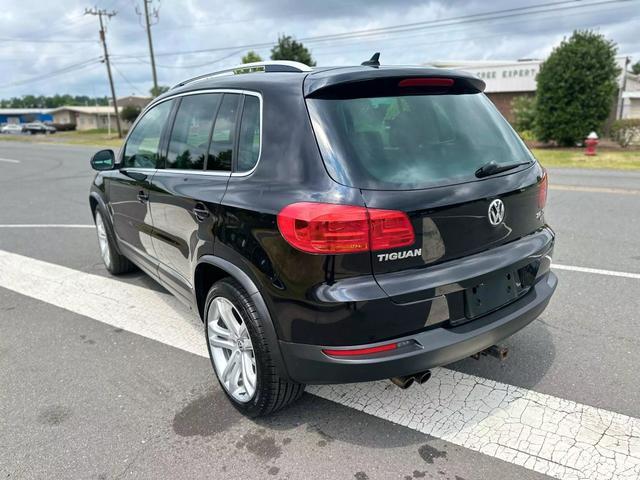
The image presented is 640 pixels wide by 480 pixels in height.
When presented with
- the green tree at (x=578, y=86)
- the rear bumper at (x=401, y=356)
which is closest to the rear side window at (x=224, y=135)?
the rear bumper at (x=401, y=356)

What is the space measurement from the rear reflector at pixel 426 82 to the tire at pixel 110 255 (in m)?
3.51

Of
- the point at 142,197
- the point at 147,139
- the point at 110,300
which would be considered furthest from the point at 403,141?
the point at 110,300

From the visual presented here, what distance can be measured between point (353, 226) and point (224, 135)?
116 centimetres

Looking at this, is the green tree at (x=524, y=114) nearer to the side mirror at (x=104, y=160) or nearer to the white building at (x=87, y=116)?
the side mirror at (x=104, y=160)

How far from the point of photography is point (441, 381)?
3.13m

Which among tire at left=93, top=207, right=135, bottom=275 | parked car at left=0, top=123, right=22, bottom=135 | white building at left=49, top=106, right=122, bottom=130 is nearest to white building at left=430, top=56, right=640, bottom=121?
tire at left=93, top=207, right=135, bottom=275

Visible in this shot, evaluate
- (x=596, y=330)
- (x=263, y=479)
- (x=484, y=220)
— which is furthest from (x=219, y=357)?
(x=596, y=330)

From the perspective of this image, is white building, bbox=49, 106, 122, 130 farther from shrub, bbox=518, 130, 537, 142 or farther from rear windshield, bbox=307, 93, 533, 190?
rear windshield, bbox=307, 93, 533, 190

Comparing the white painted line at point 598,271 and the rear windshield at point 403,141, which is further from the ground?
the rear windshield at point 403,141

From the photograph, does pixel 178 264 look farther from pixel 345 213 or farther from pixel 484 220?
pixel 484 220

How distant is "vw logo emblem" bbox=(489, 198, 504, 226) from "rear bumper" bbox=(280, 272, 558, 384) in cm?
49

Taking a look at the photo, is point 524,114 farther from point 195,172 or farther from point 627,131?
point 195,172

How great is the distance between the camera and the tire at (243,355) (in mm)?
2596

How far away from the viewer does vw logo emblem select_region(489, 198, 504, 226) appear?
260cm
